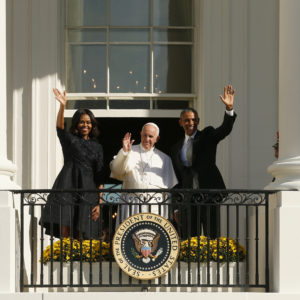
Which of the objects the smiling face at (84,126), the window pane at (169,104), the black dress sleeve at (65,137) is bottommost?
the black dress sleeve at (65,137)

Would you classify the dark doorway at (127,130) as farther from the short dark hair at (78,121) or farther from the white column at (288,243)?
the white column at (288,243)

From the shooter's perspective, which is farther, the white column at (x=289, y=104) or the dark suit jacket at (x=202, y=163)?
the dark suit jacket at (x=202, y=163)

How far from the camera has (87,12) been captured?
1669 cm

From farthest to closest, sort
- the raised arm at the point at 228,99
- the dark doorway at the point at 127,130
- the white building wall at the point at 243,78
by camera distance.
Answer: the dark doorway at the point at 127,130, the white building wall at the point at 243,78, the raised arm at the point at 228,99

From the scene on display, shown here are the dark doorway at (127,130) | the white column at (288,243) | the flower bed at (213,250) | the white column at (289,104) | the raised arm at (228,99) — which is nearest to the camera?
the white column at (288,243)

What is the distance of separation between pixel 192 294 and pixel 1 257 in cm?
204

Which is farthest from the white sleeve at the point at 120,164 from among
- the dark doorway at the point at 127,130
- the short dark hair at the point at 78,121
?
the dark doorway at the point at 127,130

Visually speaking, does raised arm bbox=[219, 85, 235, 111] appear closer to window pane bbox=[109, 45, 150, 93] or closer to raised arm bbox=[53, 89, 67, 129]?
raised arm bbox=[53, 89, 67, 129]

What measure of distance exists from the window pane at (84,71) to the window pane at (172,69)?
2.37 feet

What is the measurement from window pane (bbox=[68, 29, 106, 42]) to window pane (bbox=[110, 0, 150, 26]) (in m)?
0.21

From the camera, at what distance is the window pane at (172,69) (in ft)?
54.4

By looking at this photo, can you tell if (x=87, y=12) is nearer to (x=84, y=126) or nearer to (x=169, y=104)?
(x=169, y=104)

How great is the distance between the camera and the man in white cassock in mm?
13883

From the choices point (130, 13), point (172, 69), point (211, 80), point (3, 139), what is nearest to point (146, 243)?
point (3, 139)
